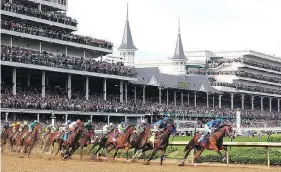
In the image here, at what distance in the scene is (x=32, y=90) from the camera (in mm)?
43406

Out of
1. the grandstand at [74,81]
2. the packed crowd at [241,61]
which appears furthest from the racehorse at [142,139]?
the packed crowd at [241,61]

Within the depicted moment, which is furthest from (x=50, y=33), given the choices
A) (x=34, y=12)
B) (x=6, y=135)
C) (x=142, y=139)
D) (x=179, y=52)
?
(x=179, y=52)

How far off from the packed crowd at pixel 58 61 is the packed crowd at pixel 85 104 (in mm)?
2606

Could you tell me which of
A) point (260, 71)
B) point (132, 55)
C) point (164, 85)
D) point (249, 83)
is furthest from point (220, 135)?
point (260, 71)

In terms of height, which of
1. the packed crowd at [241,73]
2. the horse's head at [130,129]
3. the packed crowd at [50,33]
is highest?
the packed crowd at [50,33]

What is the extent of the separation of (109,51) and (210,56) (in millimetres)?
41721

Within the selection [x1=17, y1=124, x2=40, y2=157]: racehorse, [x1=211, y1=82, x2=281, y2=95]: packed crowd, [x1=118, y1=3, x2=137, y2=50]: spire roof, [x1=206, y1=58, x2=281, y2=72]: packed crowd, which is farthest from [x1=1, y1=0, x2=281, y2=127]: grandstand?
[x1=206, y1=58, x2=281, y2=72]: packed crowd

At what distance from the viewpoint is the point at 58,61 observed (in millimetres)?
43219

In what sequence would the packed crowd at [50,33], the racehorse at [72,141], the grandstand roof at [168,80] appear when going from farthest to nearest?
the grandstand roof at [168,80] < the packed crowd at [50,33] < the racehorse at [72,141]

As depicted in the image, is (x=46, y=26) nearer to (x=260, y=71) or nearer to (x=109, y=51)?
(x=109, y=51)

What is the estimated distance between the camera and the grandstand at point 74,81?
40438 mm

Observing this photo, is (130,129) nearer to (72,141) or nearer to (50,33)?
(72,141)

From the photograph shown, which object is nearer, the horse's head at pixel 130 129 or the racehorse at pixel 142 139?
the racehorse at pixel 142 139

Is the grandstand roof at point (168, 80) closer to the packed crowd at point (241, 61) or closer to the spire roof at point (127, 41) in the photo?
the spire roof at point (127, 41)
